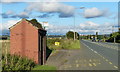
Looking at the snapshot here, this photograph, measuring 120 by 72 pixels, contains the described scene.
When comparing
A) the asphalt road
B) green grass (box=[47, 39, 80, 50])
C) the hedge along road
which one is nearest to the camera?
the hedge along road

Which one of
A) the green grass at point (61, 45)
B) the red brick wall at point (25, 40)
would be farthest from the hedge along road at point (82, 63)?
the green grass at point (61, 45)

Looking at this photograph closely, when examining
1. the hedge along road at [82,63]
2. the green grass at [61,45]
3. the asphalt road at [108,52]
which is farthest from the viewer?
the green grass at [61,45]

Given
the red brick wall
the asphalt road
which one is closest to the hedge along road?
the asphalt road

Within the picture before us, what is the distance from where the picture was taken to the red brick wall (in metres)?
14.7

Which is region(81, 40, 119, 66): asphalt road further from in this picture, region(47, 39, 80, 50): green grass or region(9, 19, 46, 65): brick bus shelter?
region(9, 19, 46, 65): brick bus shelter

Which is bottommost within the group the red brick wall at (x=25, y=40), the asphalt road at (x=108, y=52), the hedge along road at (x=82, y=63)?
the asphalt road at (x=108, y=52)

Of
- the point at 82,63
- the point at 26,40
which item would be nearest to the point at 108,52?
the point at 82,63

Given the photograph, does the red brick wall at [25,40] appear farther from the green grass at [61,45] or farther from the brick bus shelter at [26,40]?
the green grass at [61,45]

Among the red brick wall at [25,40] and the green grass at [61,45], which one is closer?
the red brick wall at [25,40]

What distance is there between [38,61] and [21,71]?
3.69 m

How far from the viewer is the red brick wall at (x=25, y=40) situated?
48.3 ft

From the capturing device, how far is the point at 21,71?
36.6 feet

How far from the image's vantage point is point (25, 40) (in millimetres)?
14859

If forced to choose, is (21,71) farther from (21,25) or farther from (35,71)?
(21,25)
